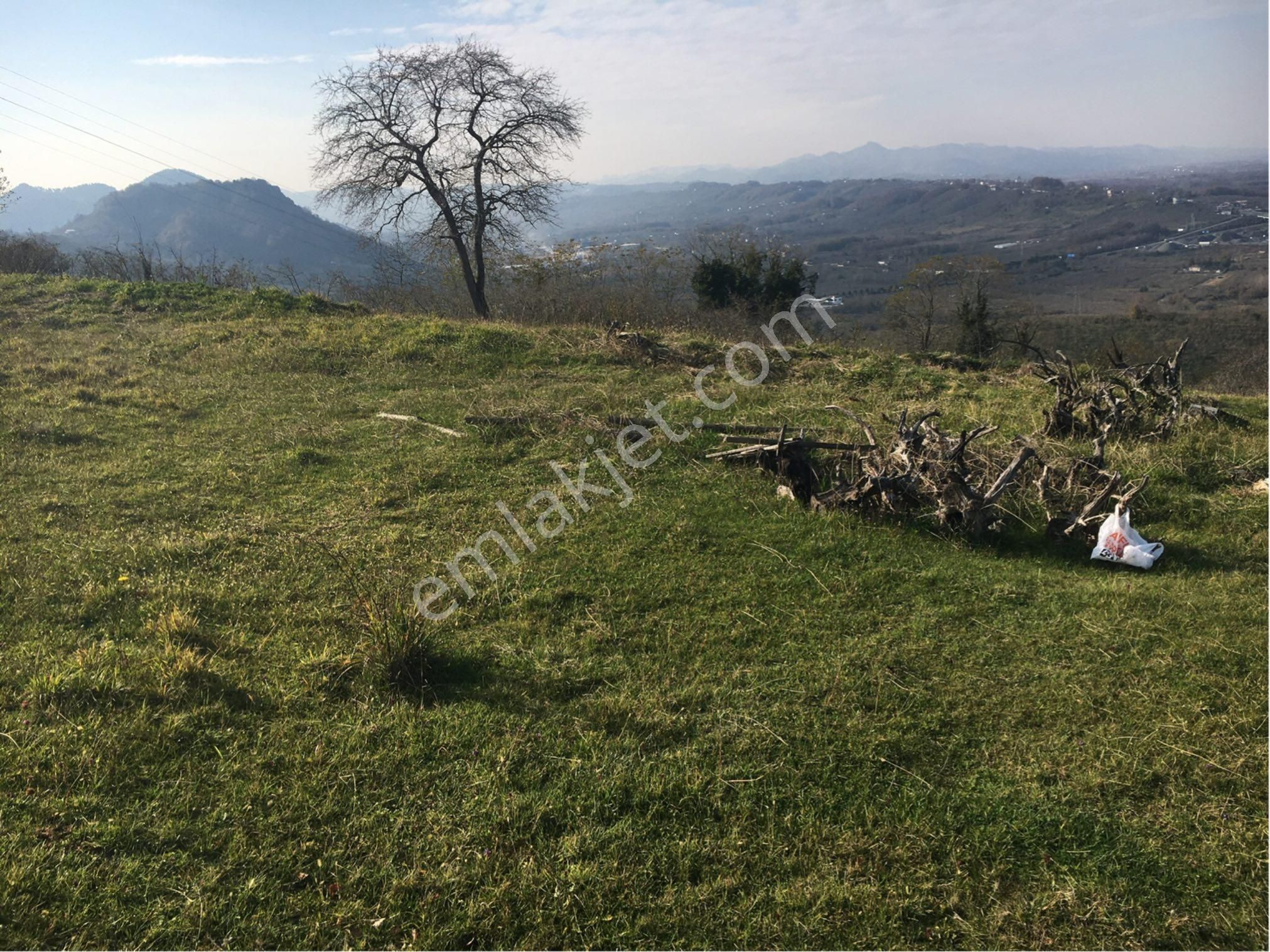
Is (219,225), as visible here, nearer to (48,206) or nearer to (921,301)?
(921,301)

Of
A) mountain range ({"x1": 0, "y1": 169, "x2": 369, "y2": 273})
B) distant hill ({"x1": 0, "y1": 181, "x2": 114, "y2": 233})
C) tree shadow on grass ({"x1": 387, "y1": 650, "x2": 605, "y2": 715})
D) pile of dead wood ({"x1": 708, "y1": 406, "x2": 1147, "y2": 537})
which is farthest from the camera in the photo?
distant hill ({"x1": 0, "y1": 181, "x2": 114, "y2": 233})

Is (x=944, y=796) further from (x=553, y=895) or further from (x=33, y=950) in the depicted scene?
(x=33, y=950)

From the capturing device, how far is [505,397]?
9.50 m

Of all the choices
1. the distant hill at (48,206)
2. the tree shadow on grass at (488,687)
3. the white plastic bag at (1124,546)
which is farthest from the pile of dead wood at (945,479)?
the distant hill at (48,206)

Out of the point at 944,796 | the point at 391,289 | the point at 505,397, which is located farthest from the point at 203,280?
the point at 944,796

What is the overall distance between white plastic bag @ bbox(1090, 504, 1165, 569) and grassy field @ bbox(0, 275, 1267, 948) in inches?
4.5

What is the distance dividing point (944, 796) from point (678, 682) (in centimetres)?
137

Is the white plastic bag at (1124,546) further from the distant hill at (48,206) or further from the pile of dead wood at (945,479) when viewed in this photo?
the distant hill at (48,206)

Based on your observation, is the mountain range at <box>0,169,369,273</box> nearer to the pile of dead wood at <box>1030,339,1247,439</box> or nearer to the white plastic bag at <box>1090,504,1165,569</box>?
the pile of dead wood at <box>1030,339,1247,439</box>

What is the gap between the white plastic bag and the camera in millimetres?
5082

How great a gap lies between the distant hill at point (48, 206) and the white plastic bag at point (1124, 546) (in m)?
188

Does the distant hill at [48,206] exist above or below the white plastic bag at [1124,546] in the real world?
above

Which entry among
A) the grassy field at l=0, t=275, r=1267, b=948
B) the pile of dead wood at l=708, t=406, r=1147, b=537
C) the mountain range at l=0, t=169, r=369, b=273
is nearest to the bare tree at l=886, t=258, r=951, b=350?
the pile of dead wood at l=708, t=406, r=1147, b=537

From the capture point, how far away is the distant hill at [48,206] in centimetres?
15325
